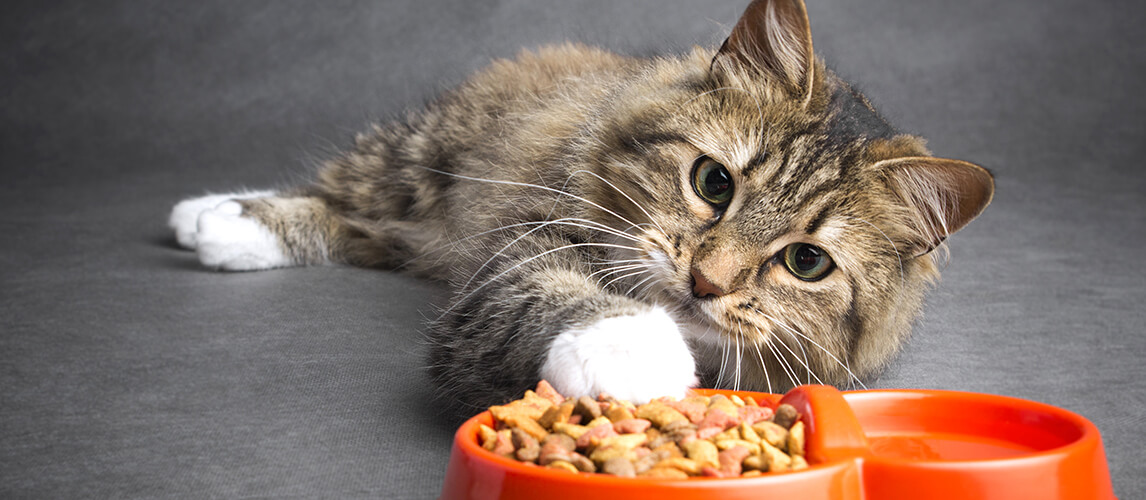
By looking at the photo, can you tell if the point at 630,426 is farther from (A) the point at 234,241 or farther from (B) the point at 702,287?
(A) the point at 234,241

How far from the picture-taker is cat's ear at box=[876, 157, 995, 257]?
1434 mm

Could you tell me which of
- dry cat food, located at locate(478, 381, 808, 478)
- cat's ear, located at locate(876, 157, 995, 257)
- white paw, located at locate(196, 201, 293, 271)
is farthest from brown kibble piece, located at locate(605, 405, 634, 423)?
white paw, located at locate(196, 201, 293, 271)

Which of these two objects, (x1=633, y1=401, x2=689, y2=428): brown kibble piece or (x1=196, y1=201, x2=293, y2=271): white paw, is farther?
(x1=196, y1=201, x2=293, y2=271): white paw

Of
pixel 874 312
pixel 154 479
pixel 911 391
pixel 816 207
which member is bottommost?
pixel 154 479

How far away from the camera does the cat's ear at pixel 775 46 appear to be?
1.53 m

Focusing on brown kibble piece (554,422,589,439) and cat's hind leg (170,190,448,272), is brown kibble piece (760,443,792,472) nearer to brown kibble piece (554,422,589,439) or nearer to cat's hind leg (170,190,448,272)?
brown kibble piece (554,422,589,439)

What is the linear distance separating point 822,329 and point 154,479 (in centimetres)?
111

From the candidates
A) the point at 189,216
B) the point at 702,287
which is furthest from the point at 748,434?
the point at 189,216

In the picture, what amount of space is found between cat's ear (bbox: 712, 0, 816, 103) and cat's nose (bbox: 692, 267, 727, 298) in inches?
16.0

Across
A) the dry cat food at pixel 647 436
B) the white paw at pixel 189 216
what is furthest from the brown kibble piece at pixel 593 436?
the white paw at pixel 189 216

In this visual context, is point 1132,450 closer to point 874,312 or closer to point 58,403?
point 874,312

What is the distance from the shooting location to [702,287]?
1.39 metres

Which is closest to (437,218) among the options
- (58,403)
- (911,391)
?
(58,403)

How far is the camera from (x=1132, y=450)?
4.86ft
